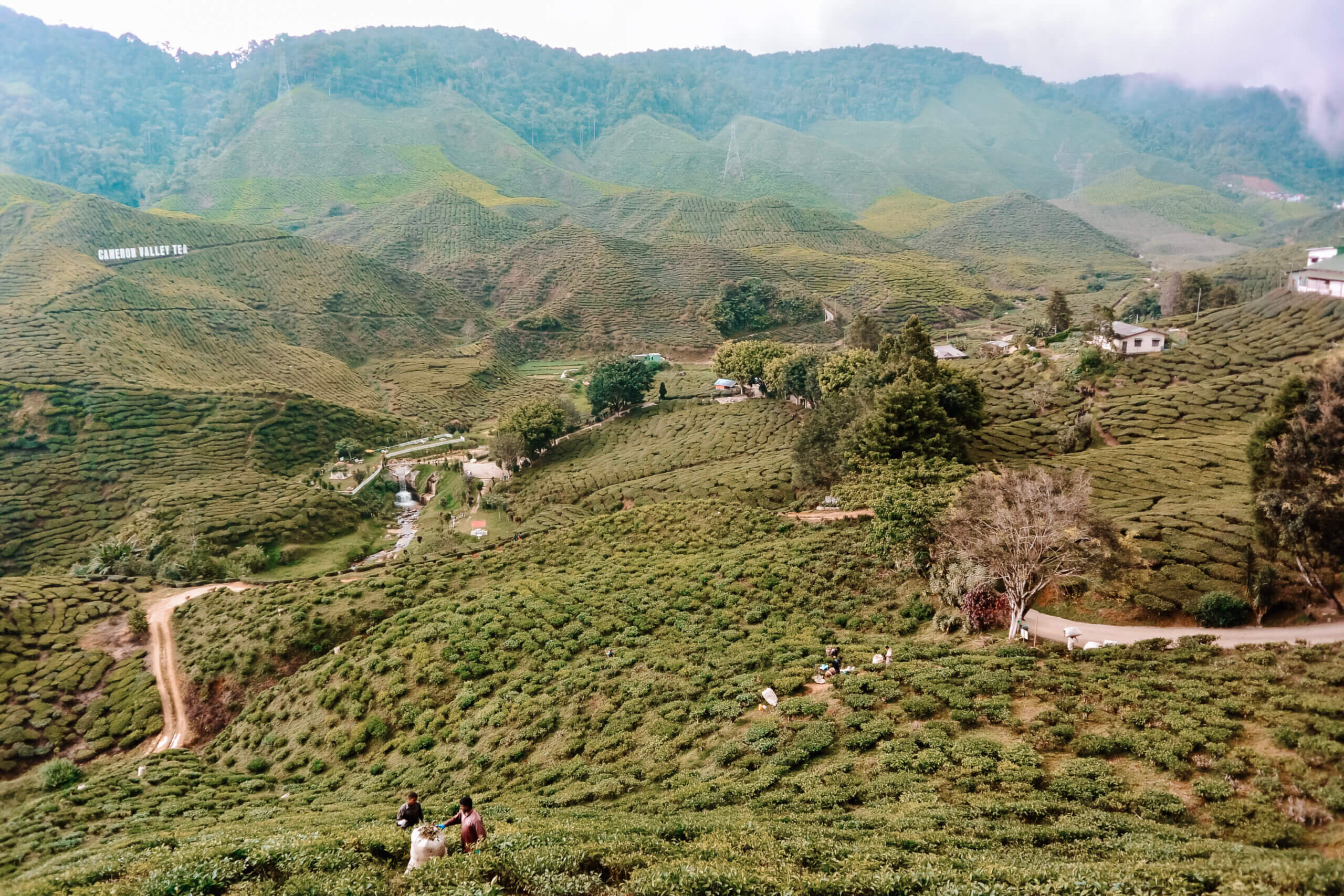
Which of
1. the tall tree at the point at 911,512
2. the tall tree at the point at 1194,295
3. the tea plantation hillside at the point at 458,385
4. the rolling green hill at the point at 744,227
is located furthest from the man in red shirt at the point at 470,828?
the rolling green hill at the point at 744,227

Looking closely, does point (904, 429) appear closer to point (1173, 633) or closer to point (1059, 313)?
point (1173, 633)

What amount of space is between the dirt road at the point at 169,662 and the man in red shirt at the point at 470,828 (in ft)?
78.0

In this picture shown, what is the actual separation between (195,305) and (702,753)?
11113 centimetres

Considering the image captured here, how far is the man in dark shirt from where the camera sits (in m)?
14.0

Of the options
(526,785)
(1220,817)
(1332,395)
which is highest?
(1332,395)

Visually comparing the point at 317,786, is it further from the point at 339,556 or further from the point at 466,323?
the point at 466,323

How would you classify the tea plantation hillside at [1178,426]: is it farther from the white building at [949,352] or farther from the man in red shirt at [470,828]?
the man in red shirt at [470,828]

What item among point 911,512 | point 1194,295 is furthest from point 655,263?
point 911,512

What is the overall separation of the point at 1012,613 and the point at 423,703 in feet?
71.8

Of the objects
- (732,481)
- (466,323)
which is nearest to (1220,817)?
(732,481)

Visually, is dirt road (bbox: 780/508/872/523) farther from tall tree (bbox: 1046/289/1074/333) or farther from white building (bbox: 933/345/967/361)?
tall tree (bbox: 1046/289/1074/333)

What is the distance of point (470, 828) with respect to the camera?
43.0 ft

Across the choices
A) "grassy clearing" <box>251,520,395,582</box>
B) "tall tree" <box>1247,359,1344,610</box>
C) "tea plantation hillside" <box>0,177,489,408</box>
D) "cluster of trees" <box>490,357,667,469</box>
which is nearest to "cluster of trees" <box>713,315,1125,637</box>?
"tall tree" <box>1247,359,1344,610</box>

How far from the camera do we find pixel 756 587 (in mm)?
31578
